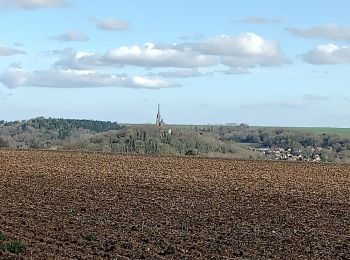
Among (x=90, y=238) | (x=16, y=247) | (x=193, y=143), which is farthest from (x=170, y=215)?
(x=193, y=143)

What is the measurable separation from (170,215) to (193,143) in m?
93.9

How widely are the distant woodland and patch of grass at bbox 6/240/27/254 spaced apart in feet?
221

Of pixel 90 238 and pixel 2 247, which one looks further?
pixel 90 238

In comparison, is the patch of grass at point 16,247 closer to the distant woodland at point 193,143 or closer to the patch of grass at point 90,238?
the patch of grass at point 90,238

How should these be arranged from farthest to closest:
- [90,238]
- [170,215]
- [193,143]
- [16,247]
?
[193,143] < [170,215] < [90,238] < [16,247]

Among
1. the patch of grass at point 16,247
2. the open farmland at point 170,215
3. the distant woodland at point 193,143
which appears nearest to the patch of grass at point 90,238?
the open farmland at point 170,215

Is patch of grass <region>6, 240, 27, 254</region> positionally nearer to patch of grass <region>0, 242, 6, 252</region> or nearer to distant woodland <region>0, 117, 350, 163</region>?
patch of grass <region>0, 242, 6, 252</region>

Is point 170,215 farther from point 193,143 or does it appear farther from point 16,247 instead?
point 193,143

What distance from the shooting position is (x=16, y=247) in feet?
47.4

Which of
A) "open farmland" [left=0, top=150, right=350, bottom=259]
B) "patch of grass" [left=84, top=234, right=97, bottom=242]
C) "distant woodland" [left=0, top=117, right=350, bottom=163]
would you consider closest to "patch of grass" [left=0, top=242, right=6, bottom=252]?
"open farmland" [left=0, top=150, right=350, bottom=259]

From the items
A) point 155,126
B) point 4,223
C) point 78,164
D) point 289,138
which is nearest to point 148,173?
point 78,164

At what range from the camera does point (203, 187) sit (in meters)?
34.9

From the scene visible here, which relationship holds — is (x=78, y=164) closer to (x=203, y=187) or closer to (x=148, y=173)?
(x=148, y=173)

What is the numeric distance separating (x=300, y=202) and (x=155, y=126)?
92659 mm
